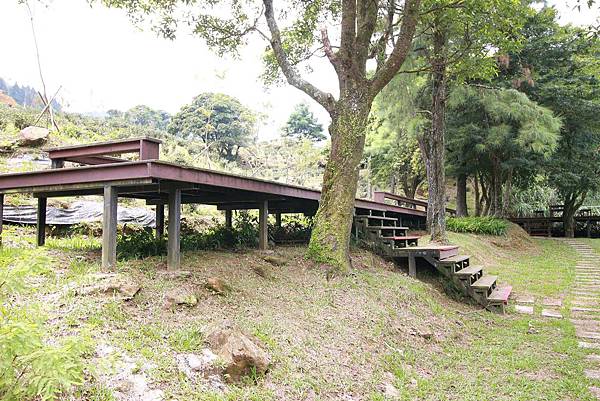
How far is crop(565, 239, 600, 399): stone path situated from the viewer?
442 cm

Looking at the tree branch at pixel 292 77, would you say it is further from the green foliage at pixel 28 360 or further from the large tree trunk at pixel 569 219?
the large tree trunk at pixel 569 219

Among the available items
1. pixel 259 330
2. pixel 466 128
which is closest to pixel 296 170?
pixel 466 128

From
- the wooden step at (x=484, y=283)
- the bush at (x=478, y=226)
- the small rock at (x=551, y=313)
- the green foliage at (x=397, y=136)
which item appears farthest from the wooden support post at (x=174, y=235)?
the bush at (x=478, y=226)

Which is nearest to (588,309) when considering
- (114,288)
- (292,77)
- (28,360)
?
(292,77)

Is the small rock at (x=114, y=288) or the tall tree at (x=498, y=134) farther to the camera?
the tall tree at (x=498, y=134)

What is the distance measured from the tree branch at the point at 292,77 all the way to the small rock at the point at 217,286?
3.21m

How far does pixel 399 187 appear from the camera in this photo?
74.2 ft

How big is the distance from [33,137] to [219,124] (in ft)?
51.6

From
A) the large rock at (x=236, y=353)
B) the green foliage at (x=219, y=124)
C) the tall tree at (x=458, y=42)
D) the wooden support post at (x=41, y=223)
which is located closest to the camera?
the large rock at (x=236, y=353)

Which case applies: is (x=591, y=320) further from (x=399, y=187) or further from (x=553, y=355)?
(x=399, y=187)

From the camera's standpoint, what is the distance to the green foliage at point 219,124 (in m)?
25.3

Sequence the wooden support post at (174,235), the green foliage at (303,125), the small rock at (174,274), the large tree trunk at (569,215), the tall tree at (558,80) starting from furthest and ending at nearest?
the green foliage at (303,125) → the large tree trunk at (569,215) → the tall tree at (558,80) → the wooden support post at (174,235) → the small rock at (174,274)

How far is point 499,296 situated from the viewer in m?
→ 6.78

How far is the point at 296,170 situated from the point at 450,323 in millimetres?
17747
